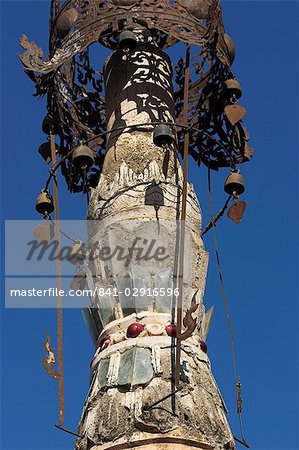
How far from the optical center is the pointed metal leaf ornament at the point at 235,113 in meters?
13.5

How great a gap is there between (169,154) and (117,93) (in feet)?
5.67

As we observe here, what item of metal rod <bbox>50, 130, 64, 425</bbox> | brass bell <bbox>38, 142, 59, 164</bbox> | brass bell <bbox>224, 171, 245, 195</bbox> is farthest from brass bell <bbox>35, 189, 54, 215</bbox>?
brass bell <bbox>224, 171, 245, 195</bbox>

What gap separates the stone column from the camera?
11.0 metres

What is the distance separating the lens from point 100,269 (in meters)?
12.7

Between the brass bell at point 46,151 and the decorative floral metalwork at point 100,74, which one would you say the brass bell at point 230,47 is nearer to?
the decorative floral metalwork at point 100,74

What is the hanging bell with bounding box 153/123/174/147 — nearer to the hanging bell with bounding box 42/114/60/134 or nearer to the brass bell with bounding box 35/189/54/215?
the brass bell with bounding box 35/189/54/215

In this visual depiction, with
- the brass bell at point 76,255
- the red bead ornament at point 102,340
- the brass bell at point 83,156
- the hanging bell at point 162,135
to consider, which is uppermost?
the hanging bell at point 162,135

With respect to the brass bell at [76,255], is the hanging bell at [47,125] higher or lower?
higher

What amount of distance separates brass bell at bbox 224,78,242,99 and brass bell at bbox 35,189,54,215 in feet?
10.2

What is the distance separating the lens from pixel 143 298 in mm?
12172

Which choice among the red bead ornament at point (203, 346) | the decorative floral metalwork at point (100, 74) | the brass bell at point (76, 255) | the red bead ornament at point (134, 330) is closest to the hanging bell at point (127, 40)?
the decorative floral metalwork at point (100, 74)

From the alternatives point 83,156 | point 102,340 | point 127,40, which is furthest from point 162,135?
point 102,340

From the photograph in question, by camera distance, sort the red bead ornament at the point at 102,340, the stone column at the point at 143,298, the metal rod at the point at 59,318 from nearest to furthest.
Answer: the stone column at the point at 143,298 < the metal rod at the point at 59,318 < the red bead ornament at the point at 102,340

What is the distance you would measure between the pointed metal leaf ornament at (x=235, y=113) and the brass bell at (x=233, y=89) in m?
0.37
